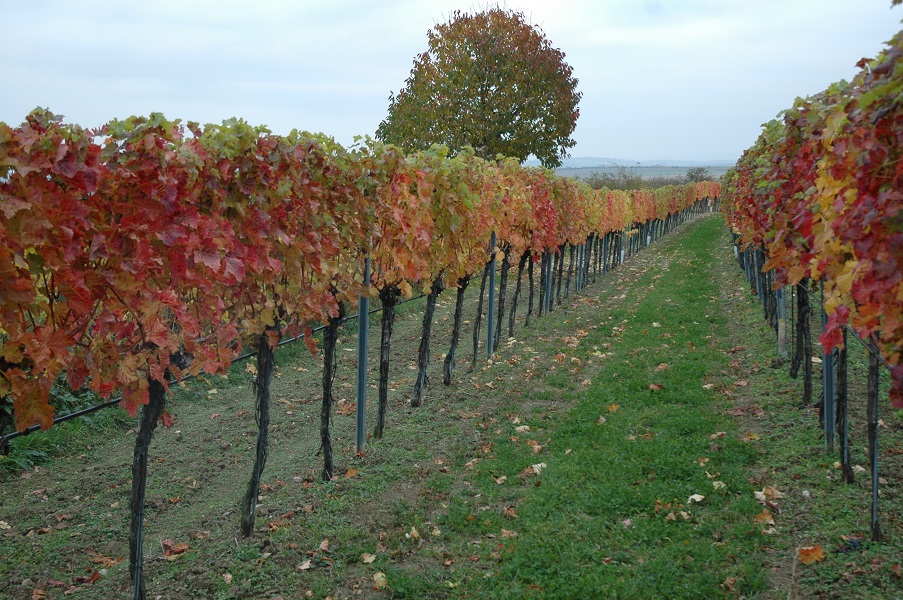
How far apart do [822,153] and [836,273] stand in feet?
4.29

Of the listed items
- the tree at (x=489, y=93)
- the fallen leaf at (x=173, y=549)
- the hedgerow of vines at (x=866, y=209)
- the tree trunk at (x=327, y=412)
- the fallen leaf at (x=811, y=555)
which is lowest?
the fallen leaf at (x=173, y=549)

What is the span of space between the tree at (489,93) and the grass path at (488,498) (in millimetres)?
18961

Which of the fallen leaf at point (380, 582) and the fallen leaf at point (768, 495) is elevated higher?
the fallen leaf at point (768, 495)

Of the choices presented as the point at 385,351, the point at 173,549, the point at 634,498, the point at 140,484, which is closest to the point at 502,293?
the point at 385,351

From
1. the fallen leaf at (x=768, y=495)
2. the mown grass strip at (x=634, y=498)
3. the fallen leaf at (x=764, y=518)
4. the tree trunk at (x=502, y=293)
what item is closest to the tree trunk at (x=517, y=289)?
the tree trunk at (x=502, y=293)

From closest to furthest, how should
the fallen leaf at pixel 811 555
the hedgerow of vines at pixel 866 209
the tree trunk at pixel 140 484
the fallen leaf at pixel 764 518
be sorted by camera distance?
the hedgerow of vines at pixel 866 209, the tree trunk at pixel 140 484, the fallen leaf at pixel 811 555, the fallen leaf at pixel 764 518

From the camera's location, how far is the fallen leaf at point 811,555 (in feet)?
14.1

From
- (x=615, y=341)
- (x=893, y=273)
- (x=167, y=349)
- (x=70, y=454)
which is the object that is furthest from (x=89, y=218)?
(x=615, y=341)

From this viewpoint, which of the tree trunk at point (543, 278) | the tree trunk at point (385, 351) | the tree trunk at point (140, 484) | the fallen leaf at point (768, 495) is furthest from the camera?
the tree trunk at point (543, 278)

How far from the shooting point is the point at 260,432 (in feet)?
16.9

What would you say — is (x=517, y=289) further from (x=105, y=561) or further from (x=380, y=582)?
(x=105, y=561)

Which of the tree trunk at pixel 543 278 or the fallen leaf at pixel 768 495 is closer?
the fallen leaf at pixel 768 495

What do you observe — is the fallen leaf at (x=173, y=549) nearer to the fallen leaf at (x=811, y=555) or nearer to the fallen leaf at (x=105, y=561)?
the fallen leaf at (x=105, y=561)

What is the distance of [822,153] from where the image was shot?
187 inches
